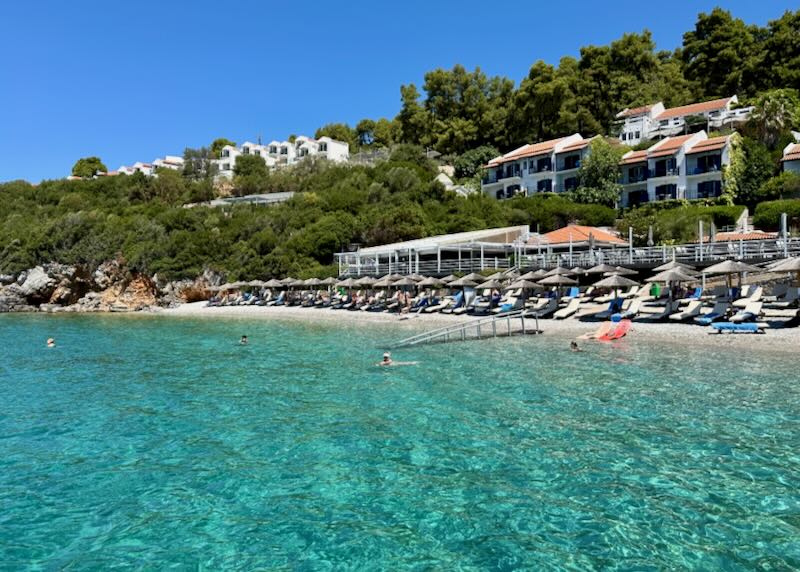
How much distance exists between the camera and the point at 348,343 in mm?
21531

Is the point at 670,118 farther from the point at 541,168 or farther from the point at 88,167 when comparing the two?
the point at 88,167

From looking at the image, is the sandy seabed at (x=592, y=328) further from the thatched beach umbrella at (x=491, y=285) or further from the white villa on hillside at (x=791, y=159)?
the white villa on hillside at (x=791, y=159)

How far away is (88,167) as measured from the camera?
99312 millimetres

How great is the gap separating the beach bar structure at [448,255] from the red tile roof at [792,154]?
65.8 feet

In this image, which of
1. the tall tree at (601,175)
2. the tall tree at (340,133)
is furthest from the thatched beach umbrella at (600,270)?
the tall tree at (340,133)

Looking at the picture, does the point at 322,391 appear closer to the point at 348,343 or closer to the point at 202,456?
the point at 202,456

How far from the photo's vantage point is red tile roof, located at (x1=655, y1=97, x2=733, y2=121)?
5200cm

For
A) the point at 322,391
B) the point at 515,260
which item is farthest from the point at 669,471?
the point at 515,260

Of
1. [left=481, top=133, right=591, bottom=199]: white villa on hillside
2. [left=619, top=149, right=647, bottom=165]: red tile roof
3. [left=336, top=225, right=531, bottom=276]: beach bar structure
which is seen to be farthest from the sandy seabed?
[left=619, top=149, right=647, bottom=165]: red tile roof

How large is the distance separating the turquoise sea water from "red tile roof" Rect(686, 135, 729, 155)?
33992 millimetres

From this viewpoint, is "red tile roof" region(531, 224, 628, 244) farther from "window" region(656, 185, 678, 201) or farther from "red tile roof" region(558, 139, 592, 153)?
"red tile roof" region(558, 139, 592, 153)

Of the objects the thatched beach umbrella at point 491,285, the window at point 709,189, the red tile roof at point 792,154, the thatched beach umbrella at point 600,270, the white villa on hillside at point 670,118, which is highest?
the white villa on hillside at point 670,118

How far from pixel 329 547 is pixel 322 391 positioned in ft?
23.7

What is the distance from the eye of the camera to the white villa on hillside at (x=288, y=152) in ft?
275
